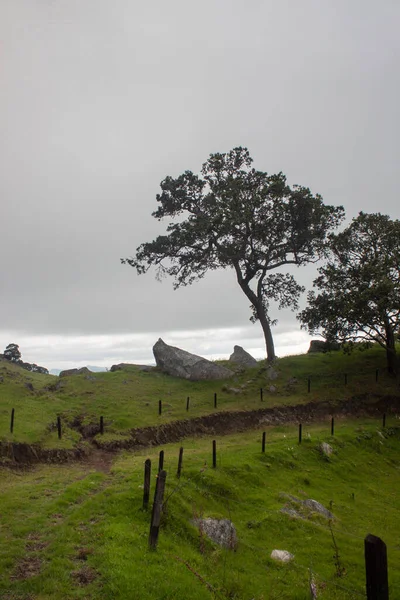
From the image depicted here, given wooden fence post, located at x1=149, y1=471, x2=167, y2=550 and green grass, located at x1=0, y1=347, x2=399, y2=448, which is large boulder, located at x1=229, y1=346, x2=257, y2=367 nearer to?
green grass, located at x1=0, y1=347, x2=399, y2=448

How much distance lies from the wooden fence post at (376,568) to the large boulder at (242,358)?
141 ft

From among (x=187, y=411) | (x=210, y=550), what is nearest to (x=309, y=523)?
(x=210, y=550)

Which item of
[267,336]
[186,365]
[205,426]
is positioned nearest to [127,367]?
[186,365]

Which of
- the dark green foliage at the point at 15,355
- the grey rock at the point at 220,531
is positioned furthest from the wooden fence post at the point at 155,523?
the dark green foliage at the point at 15,355

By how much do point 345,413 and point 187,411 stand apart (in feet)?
52.7

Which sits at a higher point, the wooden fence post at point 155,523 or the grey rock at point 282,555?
the wooden fence post at point 155,523

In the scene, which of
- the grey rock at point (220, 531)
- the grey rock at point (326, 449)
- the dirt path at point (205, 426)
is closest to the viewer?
the grey rock at point (220, 531)

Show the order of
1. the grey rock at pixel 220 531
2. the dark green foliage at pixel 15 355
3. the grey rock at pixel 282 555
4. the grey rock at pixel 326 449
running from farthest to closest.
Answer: the dark green foliage at pixel 15 355
the grey rock at pixel 326 449
the grey rock at pixel 220 531
the grey rock at pixel 282 555

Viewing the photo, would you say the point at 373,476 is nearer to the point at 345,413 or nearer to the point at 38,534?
the point at 345,413

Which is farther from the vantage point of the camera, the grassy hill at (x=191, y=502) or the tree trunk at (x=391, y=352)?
the tree trunk at (x=391, y=352)

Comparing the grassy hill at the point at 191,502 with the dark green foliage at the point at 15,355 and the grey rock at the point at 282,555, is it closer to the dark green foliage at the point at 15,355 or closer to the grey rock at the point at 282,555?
the grey rock at the point at 282,555

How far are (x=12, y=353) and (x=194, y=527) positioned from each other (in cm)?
7022

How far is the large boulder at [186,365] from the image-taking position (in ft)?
155

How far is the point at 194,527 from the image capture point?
16.4 m
